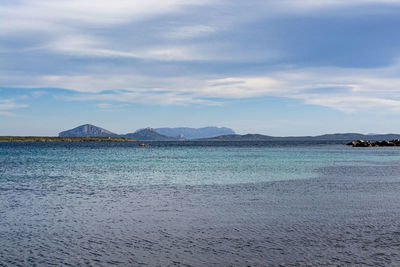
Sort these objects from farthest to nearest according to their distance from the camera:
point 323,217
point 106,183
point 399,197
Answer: point 106,183
point 399,197
point 323,217

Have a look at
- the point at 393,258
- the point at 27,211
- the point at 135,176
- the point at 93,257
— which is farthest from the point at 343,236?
the point at 135,176

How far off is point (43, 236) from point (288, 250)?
1089 cm

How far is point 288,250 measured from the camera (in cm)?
1623

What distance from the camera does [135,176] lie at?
154 ft

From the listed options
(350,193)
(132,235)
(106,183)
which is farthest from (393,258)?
(106,183)

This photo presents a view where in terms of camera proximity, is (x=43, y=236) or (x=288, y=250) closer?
(x=288, y=250)

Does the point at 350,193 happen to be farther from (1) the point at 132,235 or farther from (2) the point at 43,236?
(2) the point at 43,236

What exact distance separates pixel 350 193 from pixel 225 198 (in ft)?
32.1

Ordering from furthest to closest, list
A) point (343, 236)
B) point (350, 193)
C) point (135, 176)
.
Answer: point (135, 176) < point (350, 193) < point (343, 236)

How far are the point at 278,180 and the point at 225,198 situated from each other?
13.3 meters

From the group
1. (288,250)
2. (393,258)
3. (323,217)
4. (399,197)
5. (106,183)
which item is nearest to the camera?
(393,258)

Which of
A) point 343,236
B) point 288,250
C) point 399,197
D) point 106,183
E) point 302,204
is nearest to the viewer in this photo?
point 288,250

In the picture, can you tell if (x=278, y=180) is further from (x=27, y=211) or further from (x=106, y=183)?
(x=27, y=211)

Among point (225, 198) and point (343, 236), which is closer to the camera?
point (343, 236)
